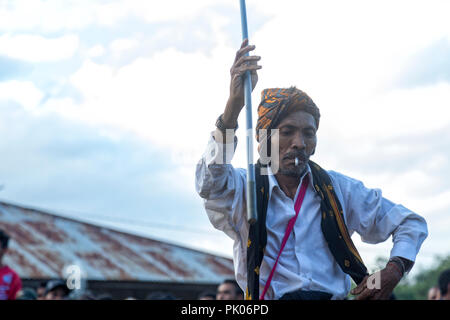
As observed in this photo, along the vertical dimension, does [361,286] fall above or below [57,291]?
below

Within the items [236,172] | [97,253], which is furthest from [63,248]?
[236,172]

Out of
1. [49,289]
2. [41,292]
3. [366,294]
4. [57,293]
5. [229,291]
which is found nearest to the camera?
[366,294]

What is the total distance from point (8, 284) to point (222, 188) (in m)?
5.16

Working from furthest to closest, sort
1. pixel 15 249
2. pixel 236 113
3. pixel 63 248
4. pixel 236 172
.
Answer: pixel 63 248 → pixel 15 249 → pixel 236 172 → pixel 236 113

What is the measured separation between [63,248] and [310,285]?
17209mm

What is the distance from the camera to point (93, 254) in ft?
64.8

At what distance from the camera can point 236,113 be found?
10.3ft

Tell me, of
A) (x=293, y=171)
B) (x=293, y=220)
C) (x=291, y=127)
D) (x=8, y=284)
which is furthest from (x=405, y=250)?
(x=8, y=284)

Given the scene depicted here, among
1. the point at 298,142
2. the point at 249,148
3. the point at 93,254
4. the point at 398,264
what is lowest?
the point at 398,264

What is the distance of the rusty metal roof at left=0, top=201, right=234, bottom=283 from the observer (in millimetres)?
18016

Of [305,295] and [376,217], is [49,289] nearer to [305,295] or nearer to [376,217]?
[376,217]

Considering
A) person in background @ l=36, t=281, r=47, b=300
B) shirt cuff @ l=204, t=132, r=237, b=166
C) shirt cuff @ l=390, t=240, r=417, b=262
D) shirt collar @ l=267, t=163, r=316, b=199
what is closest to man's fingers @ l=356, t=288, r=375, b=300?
shirt cuff @ l=390, t=240, r=417, b=262

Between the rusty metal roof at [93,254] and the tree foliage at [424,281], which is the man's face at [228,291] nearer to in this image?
the rusty metal roof at [93,254]
